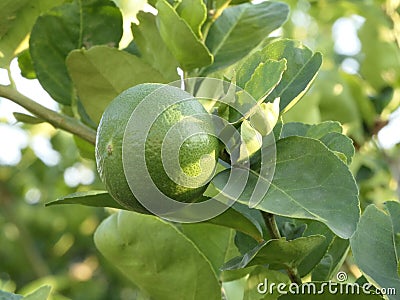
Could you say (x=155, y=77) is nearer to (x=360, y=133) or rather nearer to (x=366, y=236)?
(x=366, y=236)

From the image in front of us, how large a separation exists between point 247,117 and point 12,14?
445 mm

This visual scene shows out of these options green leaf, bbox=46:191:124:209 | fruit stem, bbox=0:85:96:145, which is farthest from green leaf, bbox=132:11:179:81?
green leaf, bbox=46:191:124:209

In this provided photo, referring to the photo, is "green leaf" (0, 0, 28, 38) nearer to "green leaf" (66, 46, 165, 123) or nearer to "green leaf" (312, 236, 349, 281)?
"green leaf" (66, 46, 165, 123)

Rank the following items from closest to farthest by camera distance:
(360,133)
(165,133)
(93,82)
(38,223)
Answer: (165,133) < (93,82) < (360,133) < (38,223)

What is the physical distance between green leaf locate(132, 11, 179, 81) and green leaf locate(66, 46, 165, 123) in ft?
0.15

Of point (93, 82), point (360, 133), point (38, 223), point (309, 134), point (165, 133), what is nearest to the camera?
point (165, 133)

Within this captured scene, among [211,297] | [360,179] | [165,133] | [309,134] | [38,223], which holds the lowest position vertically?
[38,223]

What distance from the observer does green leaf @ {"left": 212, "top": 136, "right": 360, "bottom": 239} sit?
0.68m

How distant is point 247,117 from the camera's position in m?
Result: 0.70

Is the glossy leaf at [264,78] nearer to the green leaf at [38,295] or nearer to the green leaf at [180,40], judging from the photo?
the green leaf at [180,40]

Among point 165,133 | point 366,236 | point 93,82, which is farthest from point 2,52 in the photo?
point 366,236

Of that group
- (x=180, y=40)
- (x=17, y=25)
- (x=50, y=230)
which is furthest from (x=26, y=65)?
(x=50, y=230)

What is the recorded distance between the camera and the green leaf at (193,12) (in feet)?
2.90

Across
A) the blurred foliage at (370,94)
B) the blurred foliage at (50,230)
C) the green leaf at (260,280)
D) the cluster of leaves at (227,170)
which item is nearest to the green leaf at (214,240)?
the cluster of leaves at (227,170)
